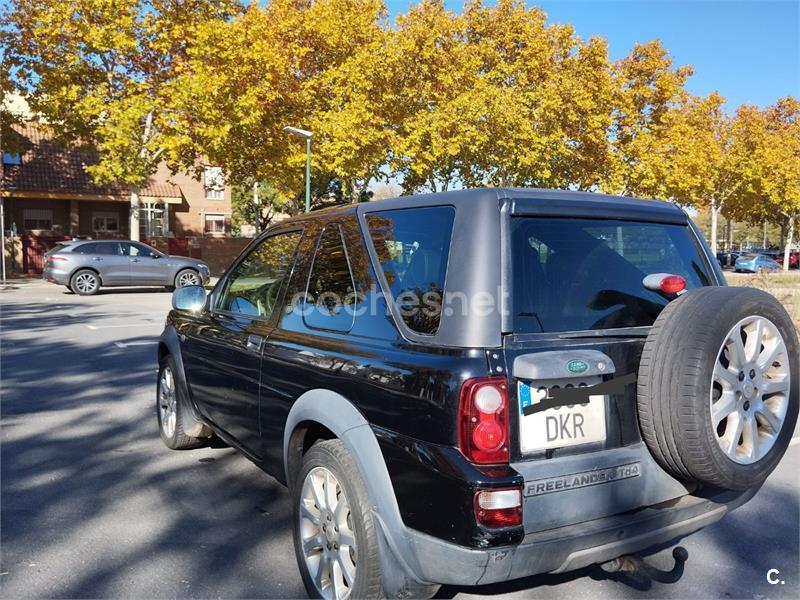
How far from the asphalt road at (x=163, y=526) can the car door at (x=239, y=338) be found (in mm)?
509

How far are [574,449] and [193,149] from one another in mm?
22848

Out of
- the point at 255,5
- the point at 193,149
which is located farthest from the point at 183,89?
the point at 255,5

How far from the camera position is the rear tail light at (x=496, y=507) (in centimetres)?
221

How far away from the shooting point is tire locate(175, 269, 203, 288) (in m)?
20.3

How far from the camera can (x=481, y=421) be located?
227 cm

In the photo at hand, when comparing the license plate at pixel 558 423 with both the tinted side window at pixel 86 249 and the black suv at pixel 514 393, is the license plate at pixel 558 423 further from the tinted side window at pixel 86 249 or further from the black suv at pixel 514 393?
the tinted side window at pixel 86 249

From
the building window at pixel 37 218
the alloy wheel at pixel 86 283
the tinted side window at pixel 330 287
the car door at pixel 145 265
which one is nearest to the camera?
the tinted side window at pixel 330 287

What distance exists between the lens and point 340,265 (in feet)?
10.3

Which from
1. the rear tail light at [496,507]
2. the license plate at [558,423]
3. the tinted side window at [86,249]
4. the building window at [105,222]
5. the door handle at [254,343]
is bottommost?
the rear tail light at [496,507]

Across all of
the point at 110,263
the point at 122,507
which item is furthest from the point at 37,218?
the point at 122,507

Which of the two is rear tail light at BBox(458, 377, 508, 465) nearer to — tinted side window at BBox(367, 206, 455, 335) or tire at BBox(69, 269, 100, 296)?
tinted side window at BBox(367, 206, 455, 335)

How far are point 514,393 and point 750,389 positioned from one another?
3.51 feet

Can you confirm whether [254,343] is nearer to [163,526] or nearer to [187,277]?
[163,526]

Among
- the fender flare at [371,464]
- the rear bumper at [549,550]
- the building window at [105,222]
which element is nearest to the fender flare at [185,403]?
the fender flare at [371,464]
